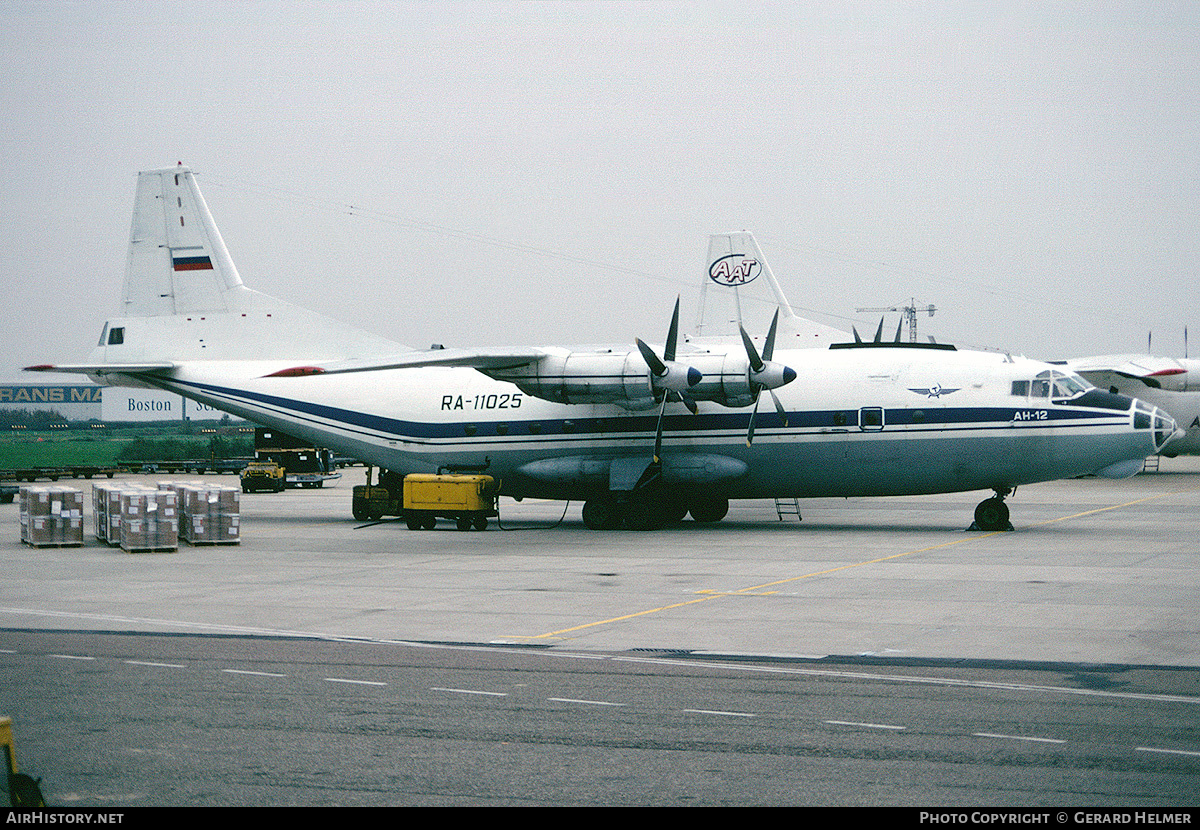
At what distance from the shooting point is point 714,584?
20.6m

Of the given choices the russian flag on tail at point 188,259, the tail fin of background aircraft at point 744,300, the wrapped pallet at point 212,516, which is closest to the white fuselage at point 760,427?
the russian flag on tail at point 188,259

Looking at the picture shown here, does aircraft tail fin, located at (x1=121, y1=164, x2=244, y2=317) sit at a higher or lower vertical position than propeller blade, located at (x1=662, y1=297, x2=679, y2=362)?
higher

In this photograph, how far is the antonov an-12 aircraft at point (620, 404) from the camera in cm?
2950

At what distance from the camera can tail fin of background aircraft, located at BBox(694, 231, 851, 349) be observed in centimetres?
Result: 4916

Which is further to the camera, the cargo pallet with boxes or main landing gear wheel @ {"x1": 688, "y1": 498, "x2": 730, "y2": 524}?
main landing gear wheel @ {"x1": 688, "y1": 498, "x2": 730, "y2": 524}

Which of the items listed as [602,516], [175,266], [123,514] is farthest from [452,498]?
[175,266]

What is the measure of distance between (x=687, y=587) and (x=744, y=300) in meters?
31.1

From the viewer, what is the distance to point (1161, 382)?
50.4m

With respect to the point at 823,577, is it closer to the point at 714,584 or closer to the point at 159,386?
the point at 714,584

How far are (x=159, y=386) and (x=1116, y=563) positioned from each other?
2855 cm

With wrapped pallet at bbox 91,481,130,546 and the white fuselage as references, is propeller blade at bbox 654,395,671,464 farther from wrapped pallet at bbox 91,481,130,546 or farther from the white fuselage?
wrapped pallet at bbox 91,481,130,546

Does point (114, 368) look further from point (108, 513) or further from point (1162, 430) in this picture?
point (1162, 430)

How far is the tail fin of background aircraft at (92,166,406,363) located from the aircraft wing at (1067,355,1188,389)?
109ft

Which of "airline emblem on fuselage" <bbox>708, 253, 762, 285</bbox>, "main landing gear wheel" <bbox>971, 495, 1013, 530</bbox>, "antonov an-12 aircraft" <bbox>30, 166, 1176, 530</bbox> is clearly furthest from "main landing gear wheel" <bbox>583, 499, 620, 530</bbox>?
"airline emblem on fuselage" <bbox>708, 253, 762, 285</bbox>
